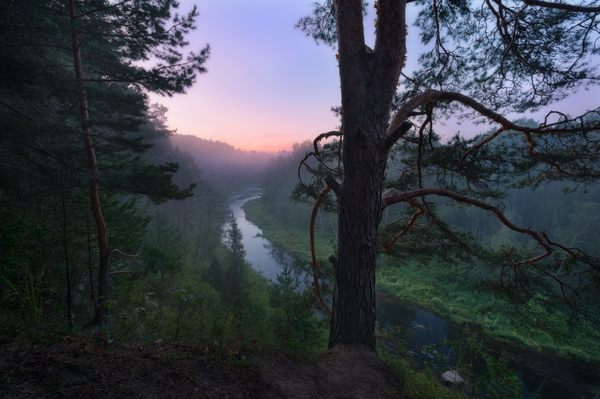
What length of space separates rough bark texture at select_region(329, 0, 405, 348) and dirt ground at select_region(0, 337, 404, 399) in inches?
27.0

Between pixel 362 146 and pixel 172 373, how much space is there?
3.18m

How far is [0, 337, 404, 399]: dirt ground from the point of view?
1637mm

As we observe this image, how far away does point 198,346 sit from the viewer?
2.45 m

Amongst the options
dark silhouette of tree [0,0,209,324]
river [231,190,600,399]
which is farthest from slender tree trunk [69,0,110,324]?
river [231,190,600,399]

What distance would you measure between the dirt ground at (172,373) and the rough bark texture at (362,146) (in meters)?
0.69

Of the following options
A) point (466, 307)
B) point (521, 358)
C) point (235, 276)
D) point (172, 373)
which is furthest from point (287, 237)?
point (172, 373)

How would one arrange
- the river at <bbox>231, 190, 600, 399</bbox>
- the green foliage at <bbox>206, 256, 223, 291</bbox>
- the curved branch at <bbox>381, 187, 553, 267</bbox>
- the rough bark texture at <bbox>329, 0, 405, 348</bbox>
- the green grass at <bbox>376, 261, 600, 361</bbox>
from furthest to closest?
the green foliage at <bbox>206, 256, 223, 291</bbox>, the green grass at <bbox>376, 261, 600, 361</bbox>, the river at <bbox>231, 190, 600, 399</bbox>, the curved branch at <bbox>381, 187, 553, 267</bbox>, the rough bark texture at <bbox>329, 0, 405, 348</bbox>

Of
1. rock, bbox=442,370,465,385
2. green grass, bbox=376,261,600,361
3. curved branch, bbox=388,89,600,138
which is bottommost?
green grass, bbox=376,261,600,361

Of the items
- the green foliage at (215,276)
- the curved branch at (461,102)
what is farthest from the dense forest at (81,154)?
the green foliage at (215,276)

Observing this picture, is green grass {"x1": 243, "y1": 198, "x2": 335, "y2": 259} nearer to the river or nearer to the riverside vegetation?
the riverside vegetation

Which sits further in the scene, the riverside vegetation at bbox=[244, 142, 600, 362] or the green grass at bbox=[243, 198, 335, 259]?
the green grass at bbox=[243, 198, 335, 259]

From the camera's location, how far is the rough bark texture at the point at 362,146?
3230 mm

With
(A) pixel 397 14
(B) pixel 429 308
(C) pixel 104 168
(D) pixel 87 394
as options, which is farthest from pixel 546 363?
(C) pixel 104 168

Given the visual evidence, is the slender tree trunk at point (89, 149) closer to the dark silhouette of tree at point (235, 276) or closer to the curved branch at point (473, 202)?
the curved branch at point (473, 202)
